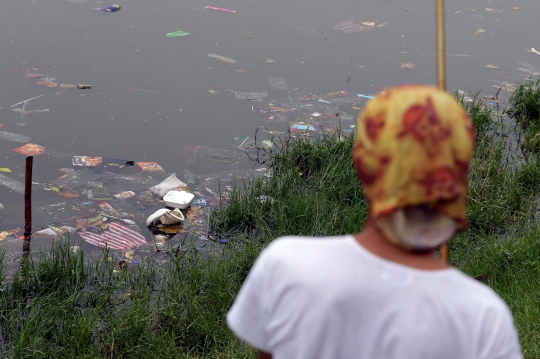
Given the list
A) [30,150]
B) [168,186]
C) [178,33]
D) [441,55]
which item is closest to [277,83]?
[178,33]

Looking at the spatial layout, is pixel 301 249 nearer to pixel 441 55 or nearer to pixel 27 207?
pixel 441 55

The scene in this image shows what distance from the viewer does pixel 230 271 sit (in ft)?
11.1

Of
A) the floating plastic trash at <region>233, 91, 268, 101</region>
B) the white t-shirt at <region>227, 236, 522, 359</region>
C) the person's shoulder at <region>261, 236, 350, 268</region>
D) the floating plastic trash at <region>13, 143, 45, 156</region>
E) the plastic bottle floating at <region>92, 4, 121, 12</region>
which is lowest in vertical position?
the floating plastic trash at <region>13, 143, 45, 156</region>

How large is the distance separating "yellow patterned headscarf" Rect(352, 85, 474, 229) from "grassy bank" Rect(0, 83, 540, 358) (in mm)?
1777

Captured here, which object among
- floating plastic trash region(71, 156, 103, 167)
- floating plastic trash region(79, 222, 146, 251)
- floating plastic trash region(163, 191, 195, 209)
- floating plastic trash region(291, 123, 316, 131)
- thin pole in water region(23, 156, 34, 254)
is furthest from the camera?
floating plastic trash region(291, 123, 316, 131)

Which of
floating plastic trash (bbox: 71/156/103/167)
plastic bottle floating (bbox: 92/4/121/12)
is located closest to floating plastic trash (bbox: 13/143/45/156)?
floating plastic trash (bbox: 71/156/103/167)

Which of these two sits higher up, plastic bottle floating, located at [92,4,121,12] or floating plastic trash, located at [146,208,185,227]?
plastic bottle floating, located at [92,4,121,12]

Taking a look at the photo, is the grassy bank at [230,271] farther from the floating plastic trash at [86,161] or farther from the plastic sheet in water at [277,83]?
the plastic sheet in water at [277,83]

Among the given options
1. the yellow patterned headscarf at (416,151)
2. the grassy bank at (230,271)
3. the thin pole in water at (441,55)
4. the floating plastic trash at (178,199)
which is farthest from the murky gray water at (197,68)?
the yellow patterned headscarf at (416,151)

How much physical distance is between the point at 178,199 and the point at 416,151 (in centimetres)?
320

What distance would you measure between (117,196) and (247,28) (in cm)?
281

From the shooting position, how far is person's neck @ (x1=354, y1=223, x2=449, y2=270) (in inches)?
43.9

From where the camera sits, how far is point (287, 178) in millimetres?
4172

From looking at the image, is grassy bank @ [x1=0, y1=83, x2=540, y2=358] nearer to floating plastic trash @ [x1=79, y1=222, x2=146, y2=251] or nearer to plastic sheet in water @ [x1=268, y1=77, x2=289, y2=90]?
floating plastic trash @ [x1=79, y1=222, x2=146, y2=251]
